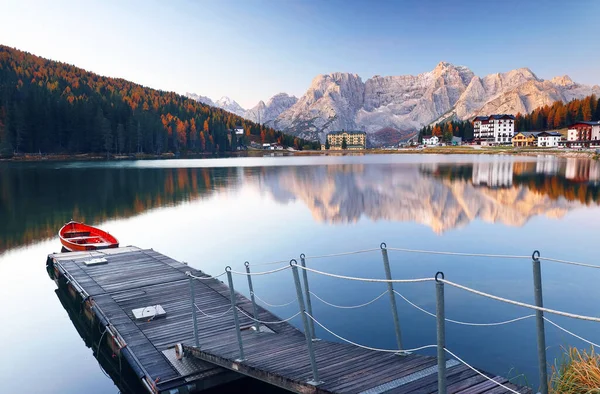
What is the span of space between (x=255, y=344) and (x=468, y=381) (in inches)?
227

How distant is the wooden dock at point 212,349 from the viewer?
306 inches

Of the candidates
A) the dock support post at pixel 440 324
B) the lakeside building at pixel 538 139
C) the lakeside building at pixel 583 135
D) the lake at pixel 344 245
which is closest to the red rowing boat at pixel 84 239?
the lake at pixel 344 245

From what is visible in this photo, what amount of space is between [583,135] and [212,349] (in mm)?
198882

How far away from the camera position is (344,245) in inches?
1160

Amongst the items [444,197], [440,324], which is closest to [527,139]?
[444,197]

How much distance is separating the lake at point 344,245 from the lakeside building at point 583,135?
118m

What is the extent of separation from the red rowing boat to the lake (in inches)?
56.6

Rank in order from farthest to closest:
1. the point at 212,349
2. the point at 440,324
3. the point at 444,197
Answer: the point at 444,197, the point at 212,349, the point at 440,324

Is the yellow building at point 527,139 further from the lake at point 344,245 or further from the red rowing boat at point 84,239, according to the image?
the red rowing boat at point 84,239

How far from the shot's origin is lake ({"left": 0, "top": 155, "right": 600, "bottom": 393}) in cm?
1445

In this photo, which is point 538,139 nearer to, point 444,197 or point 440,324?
point 444,197

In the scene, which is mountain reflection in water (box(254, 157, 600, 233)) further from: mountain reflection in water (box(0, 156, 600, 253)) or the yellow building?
the yellow building

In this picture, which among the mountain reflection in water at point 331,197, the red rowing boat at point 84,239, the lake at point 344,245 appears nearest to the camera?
the lake at point 344,245

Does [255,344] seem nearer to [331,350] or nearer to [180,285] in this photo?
[331,350]
